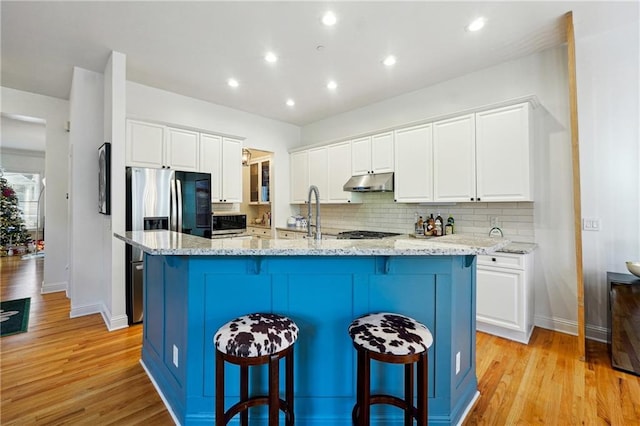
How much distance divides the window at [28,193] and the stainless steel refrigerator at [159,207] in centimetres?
778

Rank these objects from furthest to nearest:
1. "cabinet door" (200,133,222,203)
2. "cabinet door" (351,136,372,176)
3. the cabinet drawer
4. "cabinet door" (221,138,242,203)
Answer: "cabinet door" (221,138,242,203)
"cabinet door" (351,136,372,176)
"cabinet door" (200,133,222,203)
the cabinet drawer

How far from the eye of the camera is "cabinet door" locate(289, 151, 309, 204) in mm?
5270

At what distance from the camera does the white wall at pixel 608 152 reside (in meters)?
2.63

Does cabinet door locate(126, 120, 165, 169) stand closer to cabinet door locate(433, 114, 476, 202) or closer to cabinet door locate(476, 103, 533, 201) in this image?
cabinet door locate(433, 114, 476, 202)

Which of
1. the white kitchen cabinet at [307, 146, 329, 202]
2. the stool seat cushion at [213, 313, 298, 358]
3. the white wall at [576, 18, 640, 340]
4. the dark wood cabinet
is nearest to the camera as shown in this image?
the stool seat cushion at [213, 313, 298, 358]

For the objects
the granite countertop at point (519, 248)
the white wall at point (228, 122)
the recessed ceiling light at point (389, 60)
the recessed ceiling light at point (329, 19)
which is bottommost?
the granite countertop at point (519, 248)

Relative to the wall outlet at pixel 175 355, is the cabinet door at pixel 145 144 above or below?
above

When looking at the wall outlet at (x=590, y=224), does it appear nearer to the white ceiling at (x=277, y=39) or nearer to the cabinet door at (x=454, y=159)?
the cabinet door at (x=454, y=159)

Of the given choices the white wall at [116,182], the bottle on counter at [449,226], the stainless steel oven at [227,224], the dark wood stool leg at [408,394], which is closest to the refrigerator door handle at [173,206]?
the white wall at [116,182]

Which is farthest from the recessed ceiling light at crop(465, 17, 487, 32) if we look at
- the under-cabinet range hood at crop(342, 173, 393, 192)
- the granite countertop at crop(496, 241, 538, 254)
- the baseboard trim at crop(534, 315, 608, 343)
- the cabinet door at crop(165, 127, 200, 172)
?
the cabinet door at crop(165, 127, 200, 172)

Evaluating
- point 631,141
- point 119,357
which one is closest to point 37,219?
point 119,357

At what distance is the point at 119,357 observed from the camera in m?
2.54

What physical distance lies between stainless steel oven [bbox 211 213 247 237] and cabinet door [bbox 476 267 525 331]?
3.35 meters

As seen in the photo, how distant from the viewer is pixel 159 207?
3.39 m
